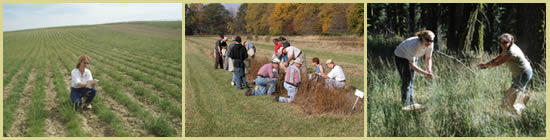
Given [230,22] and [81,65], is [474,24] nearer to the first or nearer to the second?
[230,22]

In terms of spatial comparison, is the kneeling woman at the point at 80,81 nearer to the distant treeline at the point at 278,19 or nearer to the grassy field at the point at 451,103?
the distant treeline at the point at 278,19

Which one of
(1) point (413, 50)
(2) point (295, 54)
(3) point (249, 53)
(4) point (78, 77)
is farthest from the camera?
(3) point (249, 53)

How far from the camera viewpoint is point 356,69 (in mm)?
4922

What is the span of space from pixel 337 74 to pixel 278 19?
4.16 feet

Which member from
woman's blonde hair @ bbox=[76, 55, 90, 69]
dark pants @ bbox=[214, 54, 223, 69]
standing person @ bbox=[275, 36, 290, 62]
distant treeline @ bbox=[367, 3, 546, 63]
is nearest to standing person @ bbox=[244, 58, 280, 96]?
standing person @ bbox=[275, 36, 290, 62]

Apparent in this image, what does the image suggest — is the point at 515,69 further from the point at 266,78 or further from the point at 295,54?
the point at 266,78

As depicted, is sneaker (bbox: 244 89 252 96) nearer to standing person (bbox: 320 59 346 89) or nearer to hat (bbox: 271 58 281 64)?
hat (bbox: 271 58 281 64)

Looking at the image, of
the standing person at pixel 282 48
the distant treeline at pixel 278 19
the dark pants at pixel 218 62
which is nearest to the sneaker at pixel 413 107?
the distant treeline at pixel 278 19

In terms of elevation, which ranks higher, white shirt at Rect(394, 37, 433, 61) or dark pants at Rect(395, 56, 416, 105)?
white shirt at Rect(394, 37, 433, 61)

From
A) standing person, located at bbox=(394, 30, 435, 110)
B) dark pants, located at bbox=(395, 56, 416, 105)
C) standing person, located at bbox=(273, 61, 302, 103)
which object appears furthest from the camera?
standing person, located at bbox=(273, 61, 302, 103)

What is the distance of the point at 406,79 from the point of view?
4719 mm

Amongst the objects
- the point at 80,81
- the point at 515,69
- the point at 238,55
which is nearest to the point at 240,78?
the point at 238,55

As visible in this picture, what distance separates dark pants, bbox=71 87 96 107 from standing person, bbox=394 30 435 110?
4.38m

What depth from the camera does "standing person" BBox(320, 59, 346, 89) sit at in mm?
5004
